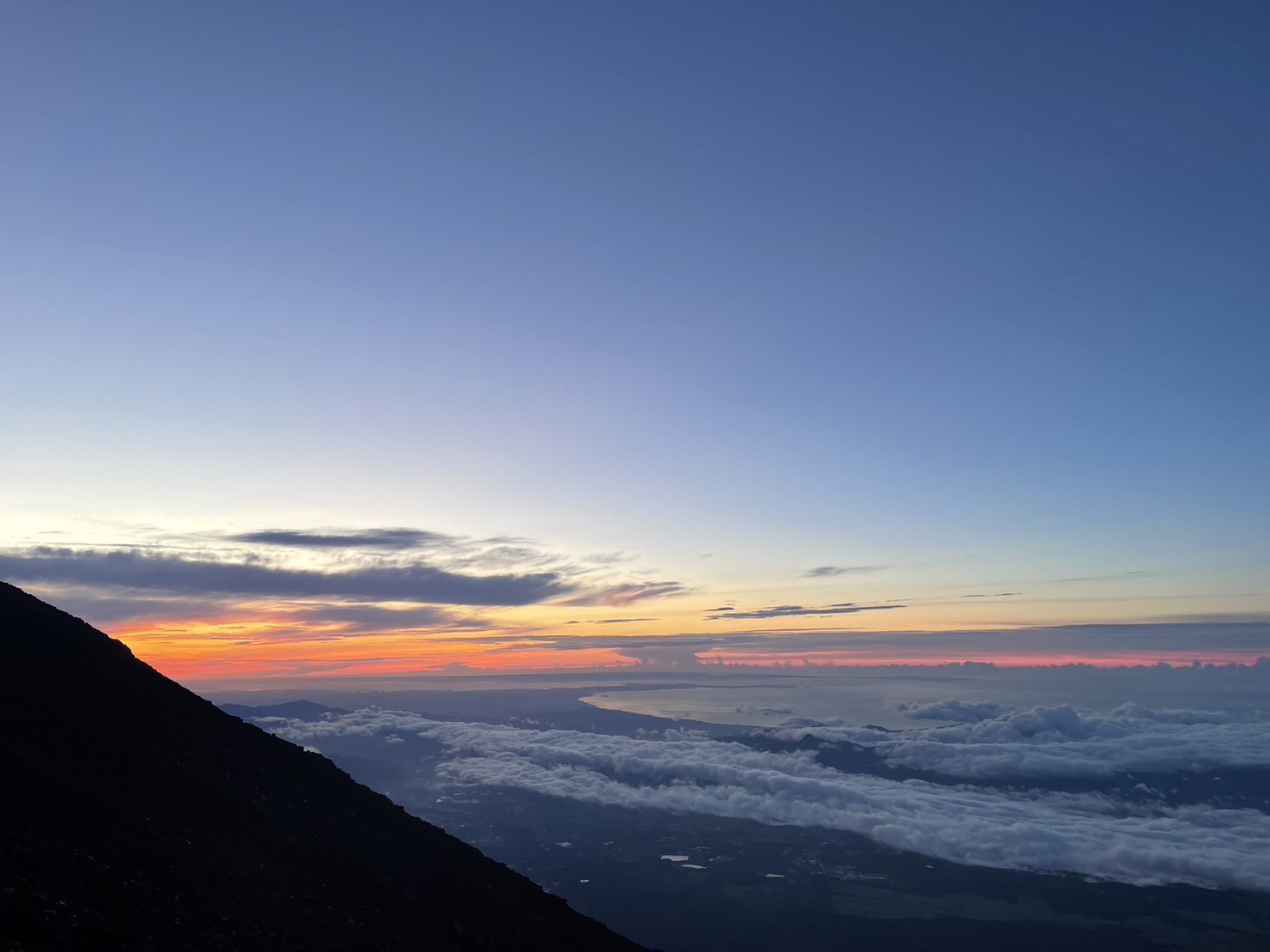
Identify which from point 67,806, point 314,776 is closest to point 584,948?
point 314,776

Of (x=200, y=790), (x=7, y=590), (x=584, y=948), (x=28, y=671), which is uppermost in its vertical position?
(x=7, y=590)

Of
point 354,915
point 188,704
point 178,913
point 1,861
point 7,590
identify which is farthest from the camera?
point 7,590

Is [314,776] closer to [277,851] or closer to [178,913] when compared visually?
[277,851]

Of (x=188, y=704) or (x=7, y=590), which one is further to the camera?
(x=7, y=590)

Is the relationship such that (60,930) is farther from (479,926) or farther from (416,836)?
(416,836)

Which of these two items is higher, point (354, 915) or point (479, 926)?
point (354, 915)

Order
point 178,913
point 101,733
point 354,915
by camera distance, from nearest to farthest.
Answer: point 178,913, point 354,915, point 101,733
